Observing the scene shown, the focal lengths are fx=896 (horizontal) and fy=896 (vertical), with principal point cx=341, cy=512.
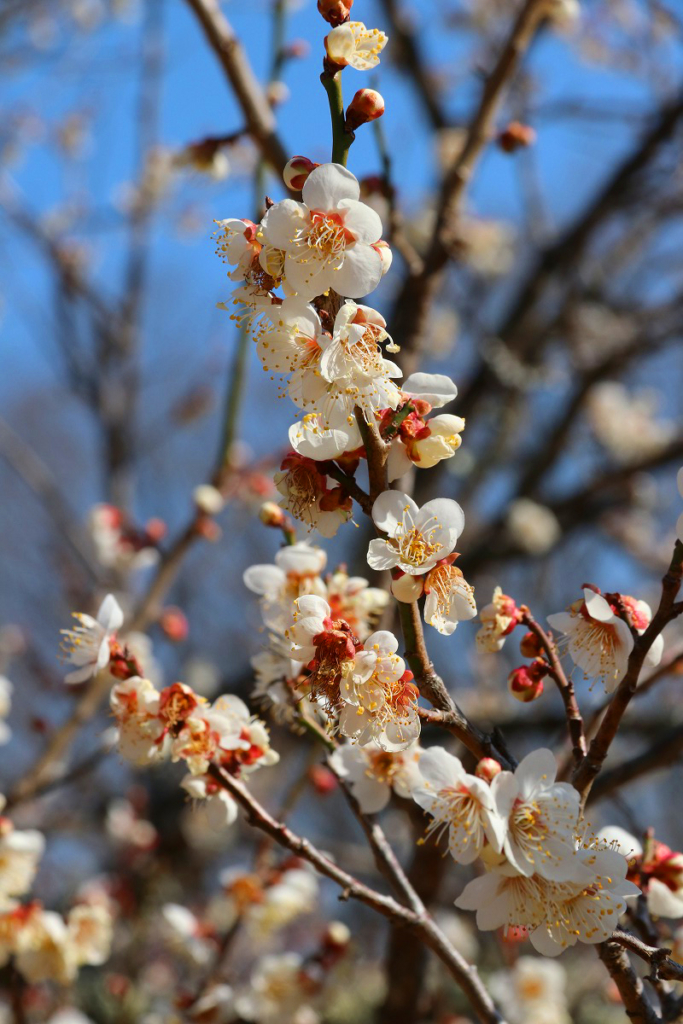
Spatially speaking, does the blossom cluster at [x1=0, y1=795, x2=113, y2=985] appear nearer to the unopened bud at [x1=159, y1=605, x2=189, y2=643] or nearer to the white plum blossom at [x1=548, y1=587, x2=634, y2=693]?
the unopened bud at [x1=159, y1=605, x2=189, y2=643]

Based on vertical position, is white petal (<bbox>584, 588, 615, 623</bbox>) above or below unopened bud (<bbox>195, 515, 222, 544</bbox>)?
above

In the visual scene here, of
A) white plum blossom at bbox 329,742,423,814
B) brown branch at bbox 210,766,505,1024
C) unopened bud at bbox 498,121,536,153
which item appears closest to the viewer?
brown branch at bbox 210,766,505,1024

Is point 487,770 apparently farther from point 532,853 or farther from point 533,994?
point 533,994

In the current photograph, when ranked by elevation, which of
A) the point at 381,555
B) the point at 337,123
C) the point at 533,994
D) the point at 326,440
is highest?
the point at 337,123

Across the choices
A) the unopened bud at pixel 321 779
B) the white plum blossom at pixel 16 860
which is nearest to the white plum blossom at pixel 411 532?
the white plum blossom at pixel 16 860

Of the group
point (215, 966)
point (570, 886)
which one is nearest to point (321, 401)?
point (570, 886)

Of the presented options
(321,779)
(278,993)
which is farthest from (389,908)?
(278,993)

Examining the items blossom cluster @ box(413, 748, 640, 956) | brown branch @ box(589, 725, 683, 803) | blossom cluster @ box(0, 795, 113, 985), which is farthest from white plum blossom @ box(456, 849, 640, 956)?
blossom cluster @ box(0, 795, 113, 985)
